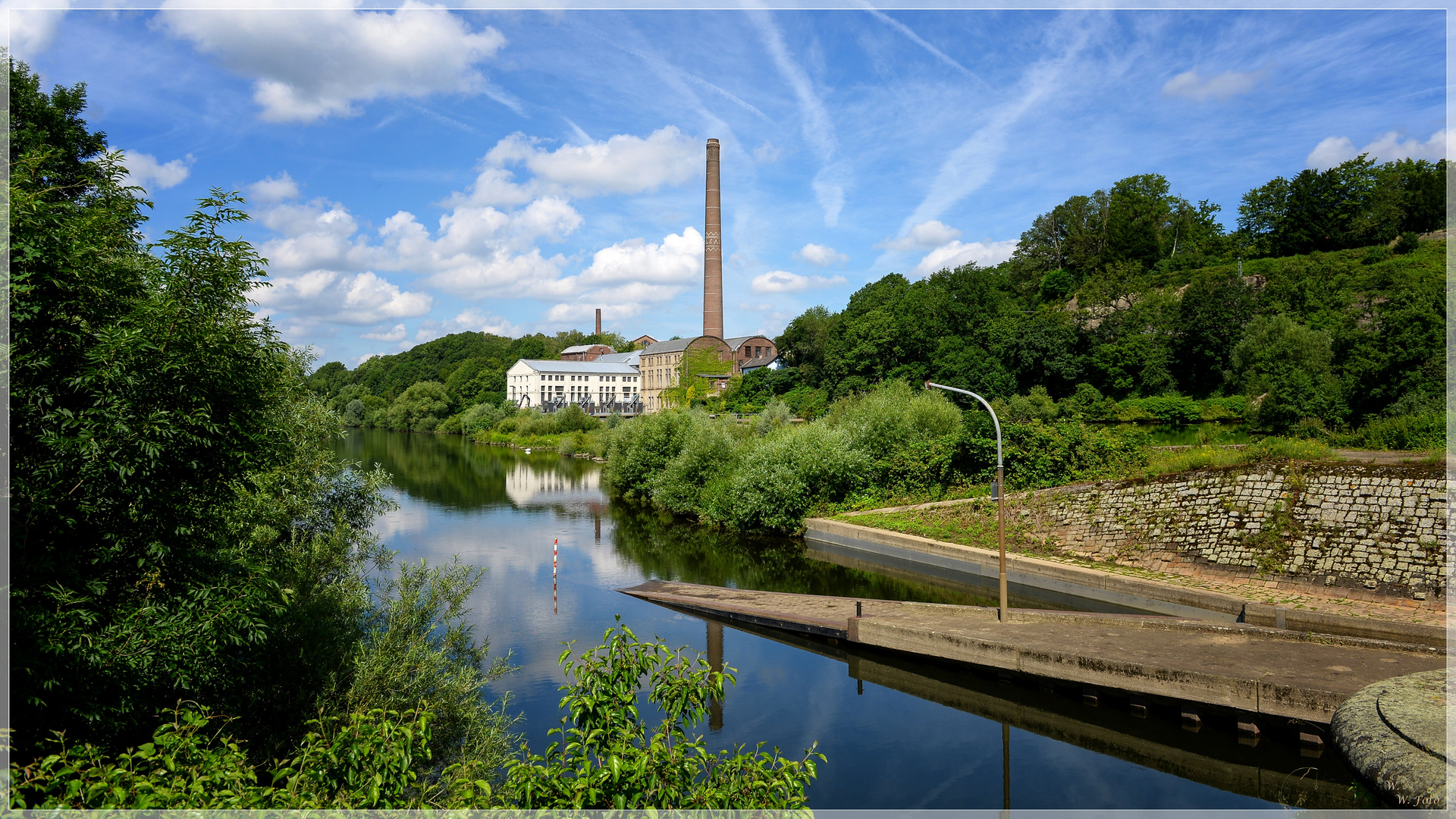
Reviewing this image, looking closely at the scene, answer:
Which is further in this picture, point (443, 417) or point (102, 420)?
point (443, 417)

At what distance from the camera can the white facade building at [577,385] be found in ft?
331

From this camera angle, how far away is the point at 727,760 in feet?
12.9

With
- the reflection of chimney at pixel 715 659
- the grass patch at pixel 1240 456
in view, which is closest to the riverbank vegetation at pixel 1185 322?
the grass patch at pixel 1240 456

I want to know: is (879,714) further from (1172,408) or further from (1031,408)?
(1172,408)

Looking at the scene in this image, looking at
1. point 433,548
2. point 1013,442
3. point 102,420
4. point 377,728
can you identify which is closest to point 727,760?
point 377,728

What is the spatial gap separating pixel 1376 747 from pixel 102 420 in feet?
32.9

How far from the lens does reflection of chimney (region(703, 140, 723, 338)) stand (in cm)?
6825

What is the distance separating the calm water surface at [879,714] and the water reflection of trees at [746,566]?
96 mm

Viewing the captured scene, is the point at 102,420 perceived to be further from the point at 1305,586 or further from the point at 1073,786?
the point at 1305,586

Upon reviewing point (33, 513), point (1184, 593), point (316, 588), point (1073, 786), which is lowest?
point (1073, 786)

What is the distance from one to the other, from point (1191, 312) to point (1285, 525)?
1599 inches

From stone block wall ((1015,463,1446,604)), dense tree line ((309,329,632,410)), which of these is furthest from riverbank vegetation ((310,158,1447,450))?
dense tree line ((309,329,632,410))

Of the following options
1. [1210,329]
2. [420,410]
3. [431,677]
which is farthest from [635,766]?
[420,410]

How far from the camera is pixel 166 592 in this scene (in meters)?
6.29
